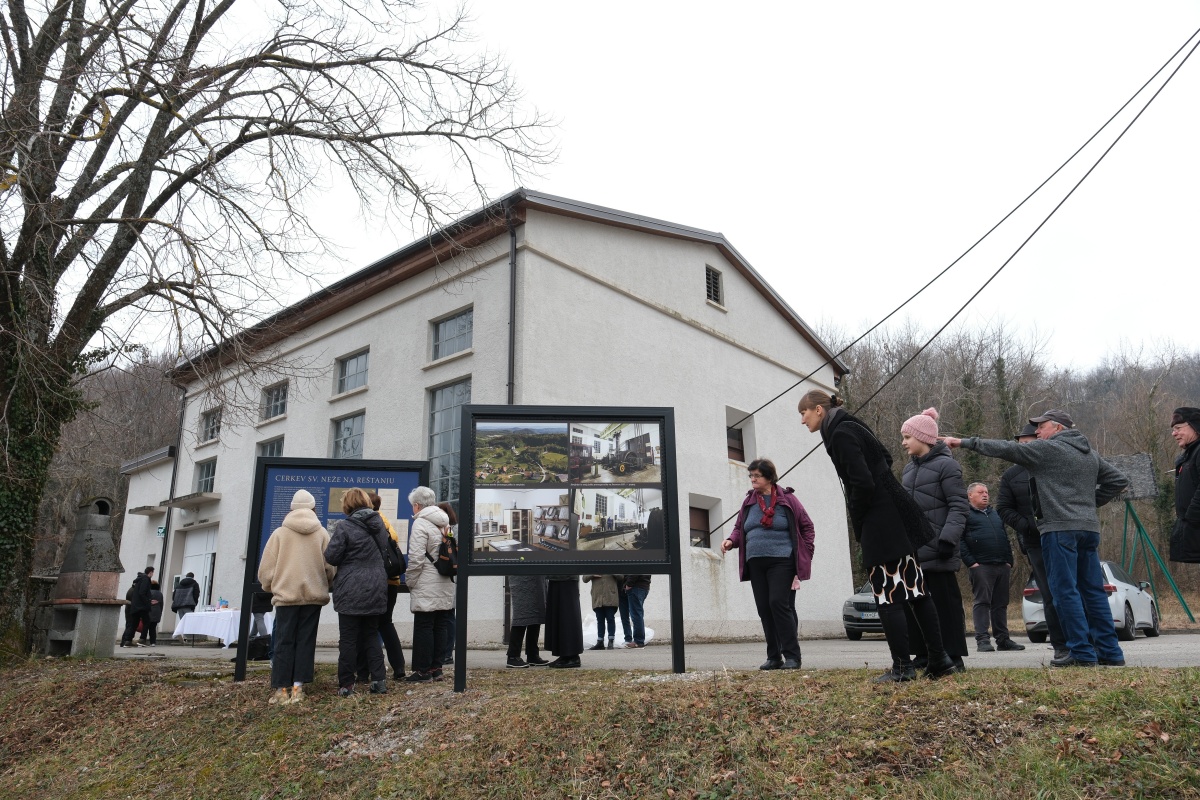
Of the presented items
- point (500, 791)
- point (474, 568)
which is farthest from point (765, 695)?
point (474, 568)

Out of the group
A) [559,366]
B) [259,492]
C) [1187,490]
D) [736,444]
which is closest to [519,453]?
[259,492]

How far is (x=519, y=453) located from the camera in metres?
7.11

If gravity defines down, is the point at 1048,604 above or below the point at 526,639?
above

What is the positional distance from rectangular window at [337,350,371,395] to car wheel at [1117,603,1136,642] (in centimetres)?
1607

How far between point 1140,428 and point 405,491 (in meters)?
29.3

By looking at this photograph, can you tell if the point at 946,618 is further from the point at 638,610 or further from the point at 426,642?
the point at 638,610

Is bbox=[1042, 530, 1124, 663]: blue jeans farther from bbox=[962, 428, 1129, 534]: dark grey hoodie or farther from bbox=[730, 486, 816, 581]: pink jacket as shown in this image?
bbox=[730, 486, 816, 581]: pink jacket

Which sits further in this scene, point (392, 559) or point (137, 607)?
point (137, 607)

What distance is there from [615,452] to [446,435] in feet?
37.7

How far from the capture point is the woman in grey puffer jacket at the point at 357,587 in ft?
23.4

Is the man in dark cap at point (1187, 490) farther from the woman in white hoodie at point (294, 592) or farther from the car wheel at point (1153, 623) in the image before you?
the car wheel at point (1153, 623)

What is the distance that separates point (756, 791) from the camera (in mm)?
4090

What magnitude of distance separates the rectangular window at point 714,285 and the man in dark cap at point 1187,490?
15897mm

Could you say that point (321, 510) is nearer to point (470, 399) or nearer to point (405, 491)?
point (405, 491)
